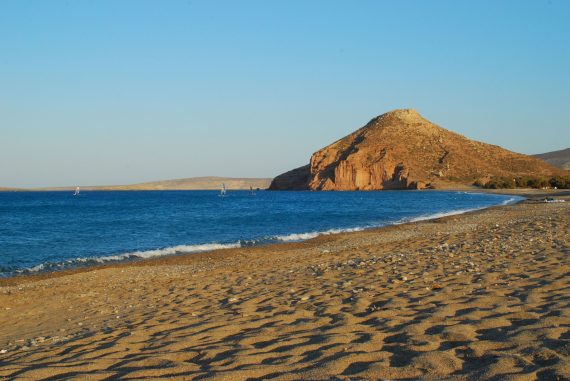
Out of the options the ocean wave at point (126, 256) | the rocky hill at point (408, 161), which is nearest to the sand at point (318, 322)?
the ocean wave at point (126, 256)

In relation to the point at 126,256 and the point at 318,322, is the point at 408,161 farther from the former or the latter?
the point at 318,322

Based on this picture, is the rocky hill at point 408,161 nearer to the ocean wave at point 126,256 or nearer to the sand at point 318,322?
the ocean wave at point 126,256

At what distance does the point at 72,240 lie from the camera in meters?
A: 29.4

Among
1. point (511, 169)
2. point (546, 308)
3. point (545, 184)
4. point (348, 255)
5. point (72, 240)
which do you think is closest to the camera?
point (546, 308)

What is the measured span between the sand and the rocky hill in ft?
386

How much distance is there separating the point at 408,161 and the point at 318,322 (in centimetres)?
13939

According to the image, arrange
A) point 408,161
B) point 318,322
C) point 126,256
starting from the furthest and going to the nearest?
point 408,161 < point 126,256 < point 318,322

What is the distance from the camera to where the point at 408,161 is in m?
142

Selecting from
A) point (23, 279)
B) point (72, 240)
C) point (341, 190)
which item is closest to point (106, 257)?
point (23, 279)

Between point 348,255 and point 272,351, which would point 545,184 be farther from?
point 272,351

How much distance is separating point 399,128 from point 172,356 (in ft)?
546

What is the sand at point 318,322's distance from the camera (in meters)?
4.83

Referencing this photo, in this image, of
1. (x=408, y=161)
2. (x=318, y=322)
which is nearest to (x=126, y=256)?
(x=318, y=322)

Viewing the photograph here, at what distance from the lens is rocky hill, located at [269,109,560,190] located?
444 ft
